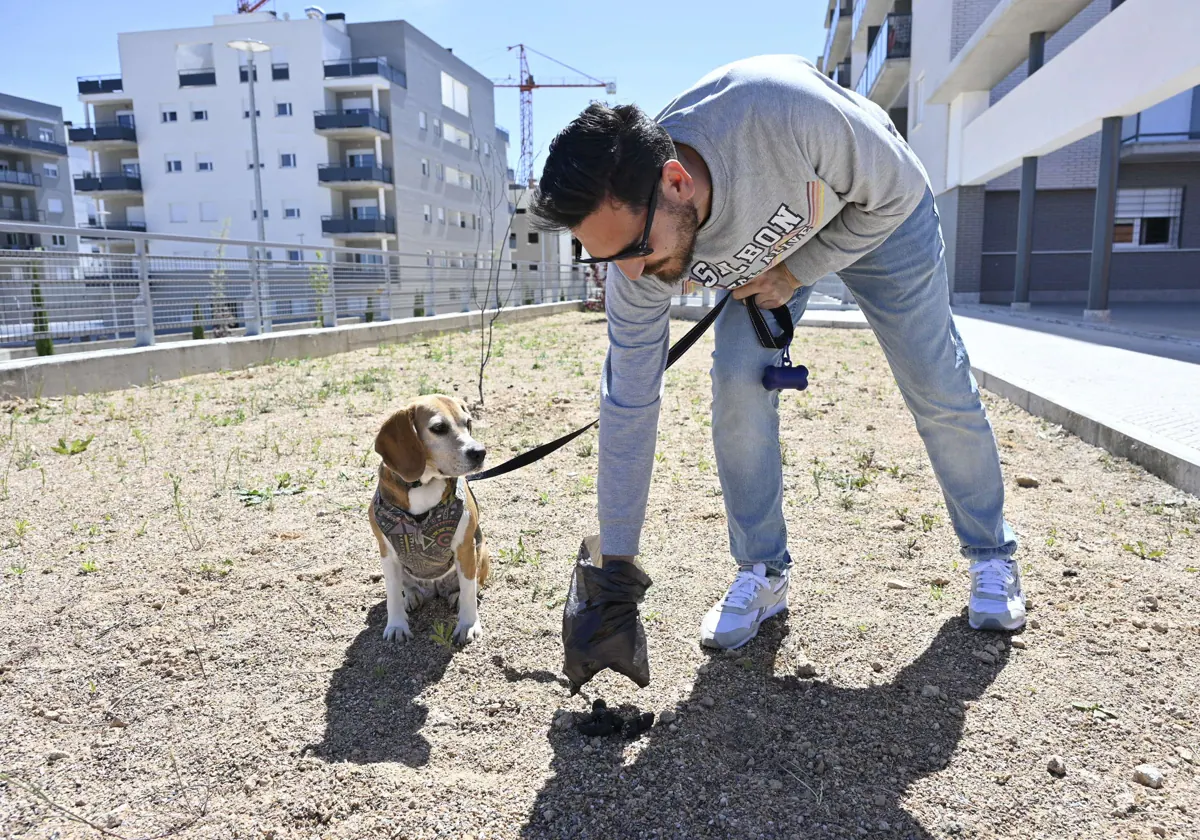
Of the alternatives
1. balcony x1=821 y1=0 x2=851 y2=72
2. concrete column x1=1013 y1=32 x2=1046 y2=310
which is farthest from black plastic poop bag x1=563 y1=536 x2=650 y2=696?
balcony x1=821 y1=0 x2=851 y2=72

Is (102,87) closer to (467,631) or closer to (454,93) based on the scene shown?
(454,93)

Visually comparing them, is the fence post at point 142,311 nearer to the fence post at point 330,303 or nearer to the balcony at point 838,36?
the fence post at point 330,303

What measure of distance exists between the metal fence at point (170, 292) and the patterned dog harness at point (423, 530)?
3681 mm

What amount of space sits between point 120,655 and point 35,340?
7.13 metres

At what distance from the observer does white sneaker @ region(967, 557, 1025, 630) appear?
2.51 metres

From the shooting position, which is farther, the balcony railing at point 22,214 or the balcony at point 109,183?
the balcony railing at point 22,214

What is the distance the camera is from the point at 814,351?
1055 centimetres

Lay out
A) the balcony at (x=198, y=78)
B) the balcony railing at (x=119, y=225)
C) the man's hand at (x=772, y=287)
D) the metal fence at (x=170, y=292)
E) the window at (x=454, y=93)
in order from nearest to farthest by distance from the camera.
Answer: the man's hand at (x=772, y=287), the metal fence at (x=170, y=292), the balcony at (x=198, y=78), the balcony railing at (x=119, y=225), the window at (x=454, y=93)

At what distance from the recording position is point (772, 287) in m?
2.30

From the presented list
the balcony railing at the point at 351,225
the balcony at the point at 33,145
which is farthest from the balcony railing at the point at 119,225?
the balcony railing at the point at 351,225


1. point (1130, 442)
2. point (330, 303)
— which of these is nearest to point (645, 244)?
point (1130, 442)

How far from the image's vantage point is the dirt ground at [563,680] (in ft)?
5.86

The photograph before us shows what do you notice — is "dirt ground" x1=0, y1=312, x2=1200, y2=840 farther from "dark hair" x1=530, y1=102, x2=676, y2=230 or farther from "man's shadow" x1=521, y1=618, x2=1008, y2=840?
"dark hair" x1=530, y1=102, x2=676, y2=230

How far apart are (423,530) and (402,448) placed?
0.90ft
